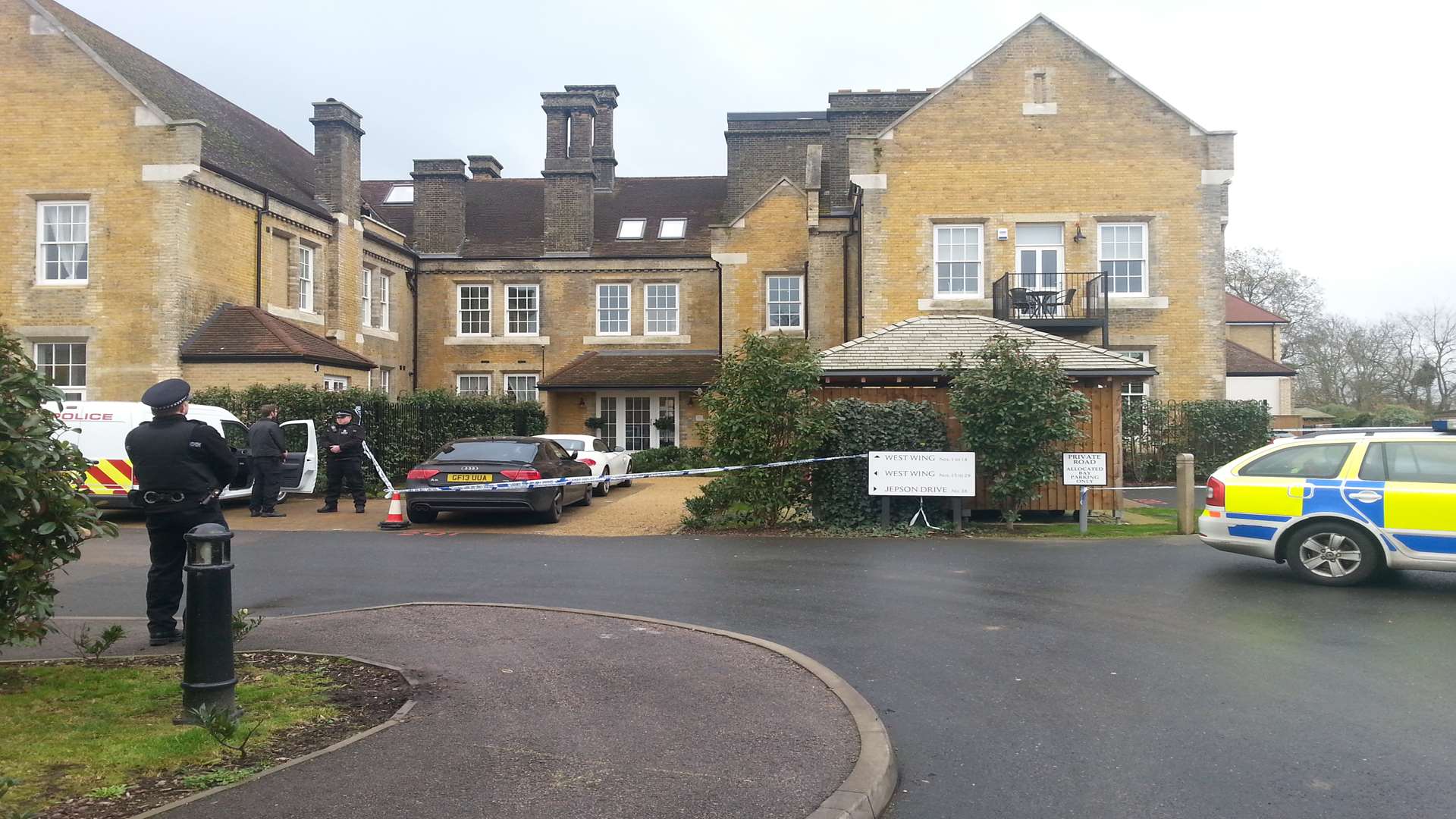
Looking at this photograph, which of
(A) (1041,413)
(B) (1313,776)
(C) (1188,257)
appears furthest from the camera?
(C) (1188,257)

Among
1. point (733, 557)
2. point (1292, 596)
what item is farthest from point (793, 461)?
point (1292, 596)

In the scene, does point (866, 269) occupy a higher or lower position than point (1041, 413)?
higher

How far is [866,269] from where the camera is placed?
2339 centimetres

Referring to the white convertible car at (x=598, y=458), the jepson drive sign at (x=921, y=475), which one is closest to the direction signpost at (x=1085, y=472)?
the jepson drive sign at (x=921, y=475)

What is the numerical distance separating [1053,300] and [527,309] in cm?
1624

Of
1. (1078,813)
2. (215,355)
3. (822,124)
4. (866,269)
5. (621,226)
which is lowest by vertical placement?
(1078,813)

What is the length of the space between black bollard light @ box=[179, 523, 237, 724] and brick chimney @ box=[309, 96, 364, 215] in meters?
23.2

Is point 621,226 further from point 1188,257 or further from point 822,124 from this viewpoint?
point 1188,257

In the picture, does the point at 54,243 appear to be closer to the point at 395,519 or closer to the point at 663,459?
the point at 395,519

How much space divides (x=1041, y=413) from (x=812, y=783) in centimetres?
985

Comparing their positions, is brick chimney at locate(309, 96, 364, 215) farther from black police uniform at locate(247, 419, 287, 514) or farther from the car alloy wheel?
the car alloy wheel

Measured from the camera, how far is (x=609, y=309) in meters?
31.2

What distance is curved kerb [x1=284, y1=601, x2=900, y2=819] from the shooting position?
4.03 metres

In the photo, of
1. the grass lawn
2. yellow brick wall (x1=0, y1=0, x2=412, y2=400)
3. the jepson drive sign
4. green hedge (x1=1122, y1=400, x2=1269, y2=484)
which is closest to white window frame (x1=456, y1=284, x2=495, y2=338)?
yellow brick wall (x1=0, y1=0, x2=412, y2=400)
